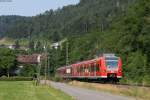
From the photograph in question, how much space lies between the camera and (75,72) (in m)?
78.9

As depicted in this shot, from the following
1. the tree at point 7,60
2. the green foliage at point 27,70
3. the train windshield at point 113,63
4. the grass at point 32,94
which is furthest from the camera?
the green foliage at point 27,70

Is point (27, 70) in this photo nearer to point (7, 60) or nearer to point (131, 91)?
point (7, 60)

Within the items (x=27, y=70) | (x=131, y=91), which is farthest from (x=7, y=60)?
(x=131, y=91)

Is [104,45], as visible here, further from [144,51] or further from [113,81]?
[113,81]

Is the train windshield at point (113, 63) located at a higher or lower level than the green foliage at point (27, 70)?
lower

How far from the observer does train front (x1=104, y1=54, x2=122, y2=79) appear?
55.8m

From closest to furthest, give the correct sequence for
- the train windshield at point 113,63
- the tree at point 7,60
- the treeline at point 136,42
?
1. the train windshield at point 113,63
2. the treeline at point 136,42
3. the tree at point 7,60

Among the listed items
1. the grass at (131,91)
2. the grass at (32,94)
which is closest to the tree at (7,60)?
the grass at (32,94)

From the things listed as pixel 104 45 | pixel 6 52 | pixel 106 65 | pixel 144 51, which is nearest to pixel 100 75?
pixel 106 65

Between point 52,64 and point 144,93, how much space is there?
140 m

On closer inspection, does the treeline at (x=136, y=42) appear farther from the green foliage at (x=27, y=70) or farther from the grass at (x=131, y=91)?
the green foliage at (x=27, y=70)

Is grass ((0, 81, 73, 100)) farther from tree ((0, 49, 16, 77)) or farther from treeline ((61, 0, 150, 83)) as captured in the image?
tree ((0, 49, 16, 77))

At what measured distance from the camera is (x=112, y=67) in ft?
186

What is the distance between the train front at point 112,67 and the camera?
2196 inches
